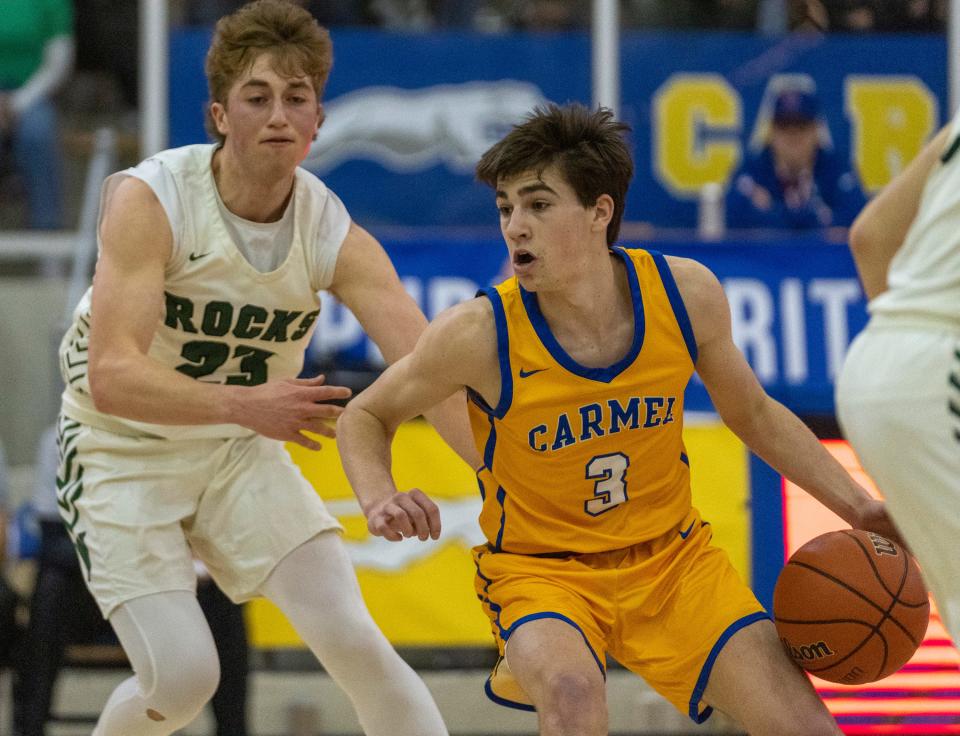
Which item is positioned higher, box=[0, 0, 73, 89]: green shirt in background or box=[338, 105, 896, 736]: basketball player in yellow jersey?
box=[0, 0, 73, 89]: green shirt in background

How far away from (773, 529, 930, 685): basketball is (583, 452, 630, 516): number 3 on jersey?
0.53m

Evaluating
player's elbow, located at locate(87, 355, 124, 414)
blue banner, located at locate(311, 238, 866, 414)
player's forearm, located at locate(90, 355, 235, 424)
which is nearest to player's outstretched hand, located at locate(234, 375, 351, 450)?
player's forearm, located at locate(90, 355, 235, 424)

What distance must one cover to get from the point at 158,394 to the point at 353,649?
3.10 ft

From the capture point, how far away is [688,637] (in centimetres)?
392

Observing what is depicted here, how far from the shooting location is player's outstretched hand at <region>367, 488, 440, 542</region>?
3.65 m

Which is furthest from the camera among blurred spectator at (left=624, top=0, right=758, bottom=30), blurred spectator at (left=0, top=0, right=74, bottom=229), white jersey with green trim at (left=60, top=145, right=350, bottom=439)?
blurred spectator at (left=624, top=0, right=758, bottom=30)

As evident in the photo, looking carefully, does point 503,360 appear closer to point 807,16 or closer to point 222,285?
point 222,285

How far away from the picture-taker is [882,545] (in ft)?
13.4

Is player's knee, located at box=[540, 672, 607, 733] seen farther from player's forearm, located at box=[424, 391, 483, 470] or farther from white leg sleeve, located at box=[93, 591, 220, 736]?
white leg sleeve, located at box=[93, 591, 220, 736]

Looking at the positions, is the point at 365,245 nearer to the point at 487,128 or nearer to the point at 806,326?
the point at 806,326

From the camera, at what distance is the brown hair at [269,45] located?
170 inches

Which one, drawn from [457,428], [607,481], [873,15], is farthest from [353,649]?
[873,15]

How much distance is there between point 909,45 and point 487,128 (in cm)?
275

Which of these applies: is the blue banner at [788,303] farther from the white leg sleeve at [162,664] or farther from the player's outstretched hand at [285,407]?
the player's outstretched hand at [285,407]
